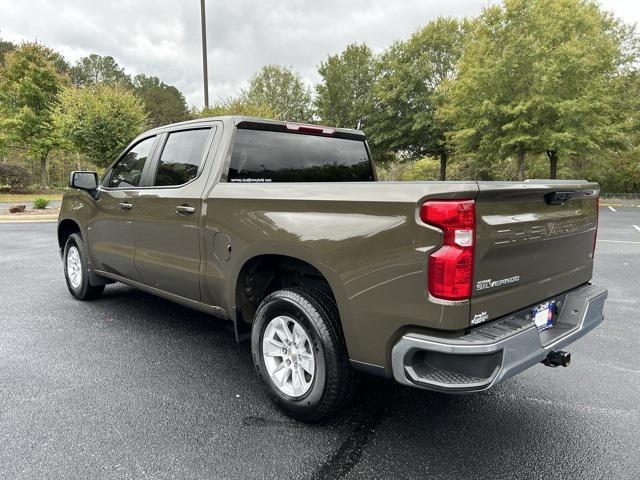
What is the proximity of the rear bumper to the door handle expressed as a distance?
1.88m

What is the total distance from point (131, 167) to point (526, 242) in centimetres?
356

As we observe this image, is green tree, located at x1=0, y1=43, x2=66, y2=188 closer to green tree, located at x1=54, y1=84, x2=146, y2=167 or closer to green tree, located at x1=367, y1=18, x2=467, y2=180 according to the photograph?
green tree, located at x1=54, y1=84, x2=146, y2=167

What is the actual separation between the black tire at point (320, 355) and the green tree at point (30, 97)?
3017 centimetres

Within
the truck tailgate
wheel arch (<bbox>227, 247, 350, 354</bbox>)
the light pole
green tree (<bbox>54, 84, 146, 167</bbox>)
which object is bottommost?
wheel arch (<bbox>227, 247, 350, 354</bbox>)

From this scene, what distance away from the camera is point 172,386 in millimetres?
3170

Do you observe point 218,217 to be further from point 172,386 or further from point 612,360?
point 612,360

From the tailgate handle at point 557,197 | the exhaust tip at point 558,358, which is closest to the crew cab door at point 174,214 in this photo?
the tailgate handle at point 557,197

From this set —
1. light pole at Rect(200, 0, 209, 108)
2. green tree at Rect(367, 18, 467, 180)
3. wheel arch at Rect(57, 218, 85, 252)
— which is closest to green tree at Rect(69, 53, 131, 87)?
green tree at Rect(367, 18, 467, 180)

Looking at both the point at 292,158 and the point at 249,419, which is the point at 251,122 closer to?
the point at 292,158

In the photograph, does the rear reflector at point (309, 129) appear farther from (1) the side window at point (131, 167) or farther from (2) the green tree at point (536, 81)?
(2) the green tree at point (536, 81)

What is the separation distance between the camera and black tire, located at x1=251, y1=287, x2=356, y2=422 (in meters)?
2.46

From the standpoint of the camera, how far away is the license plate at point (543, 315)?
8.25 ft

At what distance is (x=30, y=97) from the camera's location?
1115 inches

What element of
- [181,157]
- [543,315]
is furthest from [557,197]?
[181,157]
